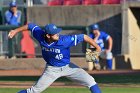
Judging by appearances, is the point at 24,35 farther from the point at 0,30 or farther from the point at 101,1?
the point at 101,1

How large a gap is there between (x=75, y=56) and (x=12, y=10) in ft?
8.67

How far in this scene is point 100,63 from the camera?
18.8 metres

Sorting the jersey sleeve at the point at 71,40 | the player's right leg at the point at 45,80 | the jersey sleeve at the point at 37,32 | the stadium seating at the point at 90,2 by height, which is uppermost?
the stadium seating at the point at 90,2

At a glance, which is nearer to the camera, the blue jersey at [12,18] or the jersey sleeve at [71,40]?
the jersey sleeve at [71,40]

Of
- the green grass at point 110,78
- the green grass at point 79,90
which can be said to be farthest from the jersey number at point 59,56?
the green grass at point 110,78

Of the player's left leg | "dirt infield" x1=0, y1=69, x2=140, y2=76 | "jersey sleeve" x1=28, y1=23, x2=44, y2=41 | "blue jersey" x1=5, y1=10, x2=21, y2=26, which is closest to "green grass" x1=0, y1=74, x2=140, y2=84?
"dirt infield" x1=0, y1=69, x2=140, y2=76

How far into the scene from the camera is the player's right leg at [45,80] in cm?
984

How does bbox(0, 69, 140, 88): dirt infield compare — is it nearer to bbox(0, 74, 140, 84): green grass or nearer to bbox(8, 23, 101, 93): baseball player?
bbox(0, 74, 140, 84): green grass

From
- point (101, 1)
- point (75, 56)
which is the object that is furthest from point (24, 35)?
point (101, 1)

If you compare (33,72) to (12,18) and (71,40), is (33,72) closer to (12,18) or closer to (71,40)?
(12,18)

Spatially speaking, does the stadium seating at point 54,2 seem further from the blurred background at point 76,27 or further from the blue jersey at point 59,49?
the blue jersey at point 59,49

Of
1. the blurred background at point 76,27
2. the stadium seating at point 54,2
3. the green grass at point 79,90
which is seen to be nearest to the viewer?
the green grass at point 79,90

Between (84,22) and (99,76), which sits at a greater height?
(84,22)

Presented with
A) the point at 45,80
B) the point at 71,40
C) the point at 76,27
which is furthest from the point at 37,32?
the point at 76,27
